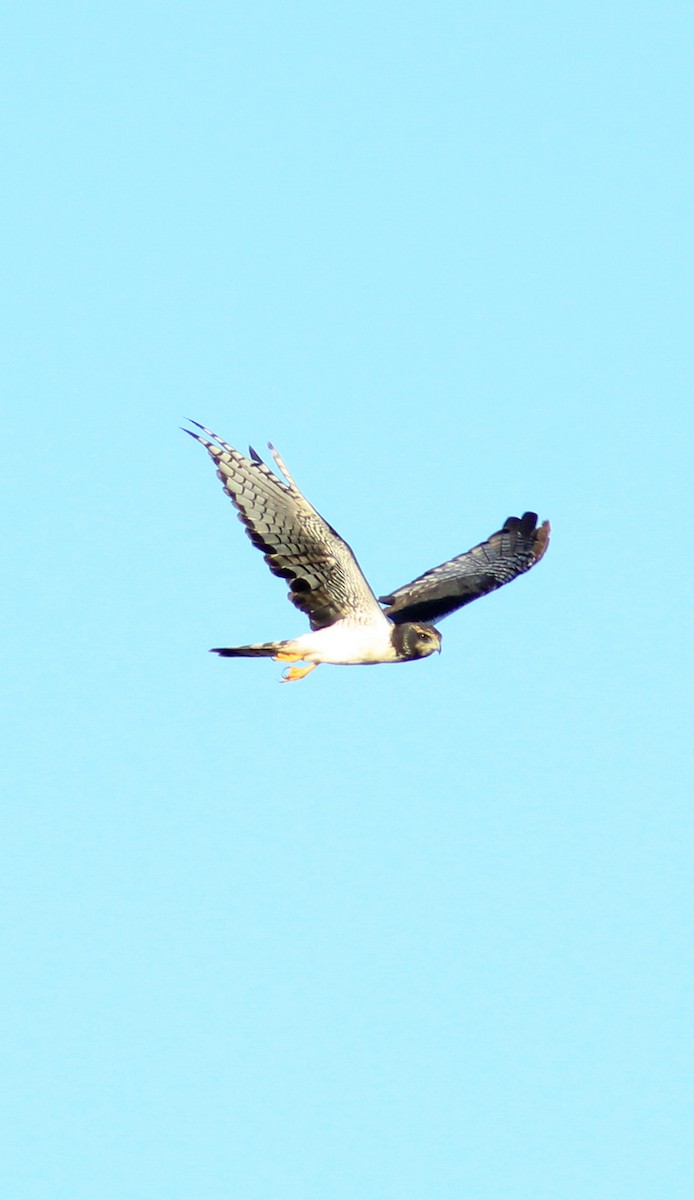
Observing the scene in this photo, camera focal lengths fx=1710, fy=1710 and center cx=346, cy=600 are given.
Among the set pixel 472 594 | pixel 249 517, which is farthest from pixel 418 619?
pixel 249 517

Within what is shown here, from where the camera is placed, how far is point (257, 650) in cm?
1341

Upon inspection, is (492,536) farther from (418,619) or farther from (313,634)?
(313,634)

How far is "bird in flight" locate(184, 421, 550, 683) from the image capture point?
493 inches

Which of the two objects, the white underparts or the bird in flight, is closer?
the bird in flight

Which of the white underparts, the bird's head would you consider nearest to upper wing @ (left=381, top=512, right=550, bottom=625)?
the bird's head

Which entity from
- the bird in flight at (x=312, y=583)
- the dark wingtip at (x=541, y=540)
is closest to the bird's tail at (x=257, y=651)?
the bird in flight at (x=312, y=583)

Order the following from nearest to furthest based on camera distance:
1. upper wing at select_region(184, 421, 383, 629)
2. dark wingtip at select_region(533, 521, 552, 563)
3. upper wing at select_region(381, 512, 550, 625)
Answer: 1. upper wing at select_region(184, 421, 383, 629)
2. upper wing at select_region(381, 512, 550, 625)
3. dark wingtip at select_region(533, 521, 552, 563)

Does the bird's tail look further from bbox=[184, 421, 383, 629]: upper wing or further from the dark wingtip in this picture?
the dark wingtip

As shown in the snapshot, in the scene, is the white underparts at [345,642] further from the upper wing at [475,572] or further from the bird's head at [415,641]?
the upper wing at [475,572]

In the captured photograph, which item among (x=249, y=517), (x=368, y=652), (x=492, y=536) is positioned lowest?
(x=368, y=652)

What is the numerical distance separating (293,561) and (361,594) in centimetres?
60

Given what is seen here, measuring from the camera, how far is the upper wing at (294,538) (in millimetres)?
12484

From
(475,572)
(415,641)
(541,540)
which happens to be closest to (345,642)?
(415,641)

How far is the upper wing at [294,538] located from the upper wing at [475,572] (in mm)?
1848
